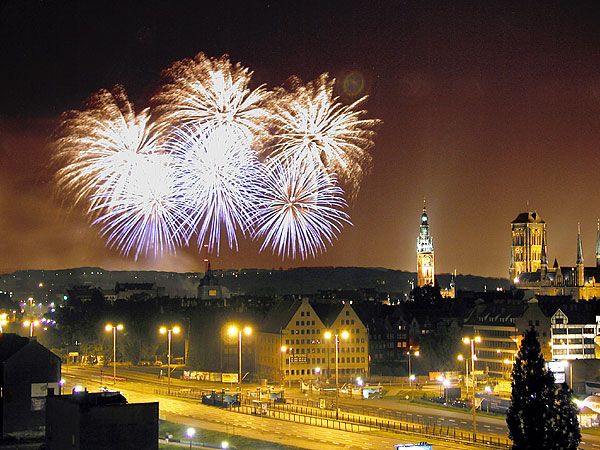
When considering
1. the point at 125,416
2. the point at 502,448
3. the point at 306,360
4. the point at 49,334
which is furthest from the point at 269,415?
the point at 49,334

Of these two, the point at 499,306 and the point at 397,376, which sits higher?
the point at 499,306

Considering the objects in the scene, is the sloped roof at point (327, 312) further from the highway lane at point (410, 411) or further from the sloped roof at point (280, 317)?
the highway lane at point (410, 411)

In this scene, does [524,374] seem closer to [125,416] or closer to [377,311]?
[125,416]

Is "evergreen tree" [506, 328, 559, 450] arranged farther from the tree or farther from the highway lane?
the highway lane

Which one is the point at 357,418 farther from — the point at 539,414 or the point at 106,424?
the point at 106,424

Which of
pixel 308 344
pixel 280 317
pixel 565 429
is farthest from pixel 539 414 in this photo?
pixel 280 317

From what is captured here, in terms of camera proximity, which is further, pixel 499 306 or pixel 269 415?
pixel 499 306
